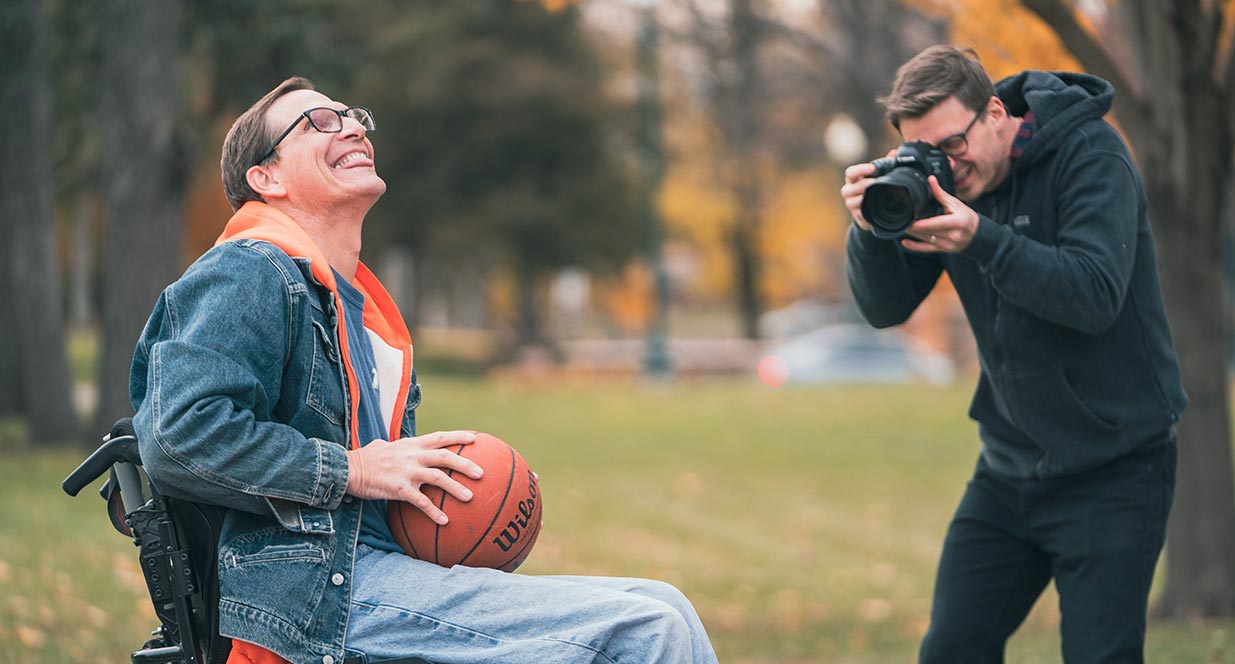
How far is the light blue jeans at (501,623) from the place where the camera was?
3242 mm

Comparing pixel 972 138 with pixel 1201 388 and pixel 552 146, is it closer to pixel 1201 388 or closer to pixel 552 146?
pixel 1201 388

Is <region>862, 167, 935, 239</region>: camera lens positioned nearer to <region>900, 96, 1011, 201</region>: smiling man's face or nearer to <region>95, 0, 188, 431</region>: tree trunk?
<region>900, 96, 1011, 201</region>: smiling man's face

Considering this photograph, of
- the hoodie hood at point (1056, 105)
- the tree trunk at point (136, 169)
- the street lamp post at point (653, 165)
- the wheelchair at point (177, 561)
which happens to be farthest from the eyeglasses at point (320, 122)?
the street lamp post at point (653, 165)

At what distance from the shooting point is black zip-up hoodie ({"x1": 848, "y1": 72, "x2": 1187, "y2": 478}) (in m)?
3.88

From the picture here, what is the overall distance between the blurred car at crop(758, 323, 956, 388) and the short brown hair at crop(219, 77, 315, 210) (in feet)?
96.2

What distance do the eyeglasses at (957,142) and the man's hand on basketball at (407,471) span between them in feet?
5.58

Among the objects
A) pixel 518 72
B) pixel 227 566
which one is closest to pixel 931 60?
pixel 227 566

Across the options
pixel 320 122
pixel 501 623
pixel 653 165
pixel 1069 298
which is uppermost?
pixel 320 122

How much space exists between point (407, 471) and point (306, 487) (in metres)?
0.23

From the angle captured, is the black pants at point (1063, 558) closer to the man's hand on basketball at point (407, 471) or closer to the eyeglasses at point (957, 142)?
the eyeglasses at point (957, 142)

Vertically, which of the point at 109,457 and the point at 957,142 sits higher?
the point at 957,142

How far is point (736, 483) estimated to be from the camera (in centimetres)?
1513

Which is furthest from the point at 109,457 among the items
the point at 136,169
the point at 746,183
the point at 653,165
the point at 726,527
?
the point at 746,183

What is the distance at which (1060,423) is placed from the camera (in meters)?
4.17
